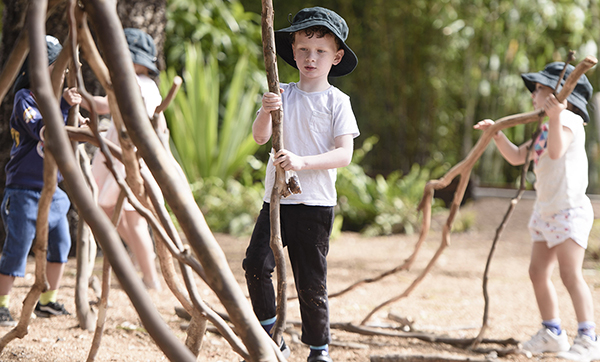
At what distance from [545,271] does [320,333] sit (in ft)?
Result: 3.46

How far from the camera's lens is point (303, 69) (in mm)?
1862

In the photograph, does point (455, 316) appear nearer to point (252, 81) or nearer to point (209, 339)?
point (209, 339)

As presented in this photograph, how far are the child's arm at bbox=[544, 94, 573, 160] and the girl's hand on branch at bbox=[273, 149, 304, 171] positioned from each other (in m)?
1.05

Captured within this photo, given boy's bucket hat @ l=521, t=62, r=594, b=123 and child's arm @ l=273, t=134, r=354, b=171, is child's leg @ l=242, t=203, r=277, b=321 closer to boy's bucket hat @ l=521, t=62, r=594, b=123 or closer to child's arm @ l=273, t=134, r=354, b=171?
child's arm @ l=273, t=134, r=354, b=171

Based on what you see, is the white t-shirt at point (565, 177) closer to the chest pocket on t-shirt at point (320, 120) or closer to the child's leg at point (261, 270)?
the chest pocket on t-shirt at point (320, 120)

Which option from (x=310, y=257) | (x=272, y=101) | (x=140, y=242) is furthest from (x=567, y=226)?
(x=140, y=242)

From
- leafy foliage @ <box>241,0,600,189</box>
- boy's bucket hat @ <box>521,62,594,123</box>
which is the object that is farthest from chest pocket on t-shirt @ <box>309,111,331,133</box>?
leafy foliage @ <box>241,0,600,189</box>

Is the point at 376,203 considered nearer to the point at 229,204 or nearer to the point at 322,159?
the point at 229,204

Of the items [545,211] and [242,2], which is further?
[242,2]

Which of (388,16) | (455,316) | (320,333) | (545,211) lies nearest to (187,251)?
(320,333)

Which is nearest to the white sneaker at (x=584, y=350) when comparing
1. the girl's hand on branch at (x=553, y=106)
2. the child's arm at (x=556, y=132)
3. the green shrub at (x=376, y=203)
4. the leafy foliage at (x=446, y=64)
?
the child's arm at (x=556, y=132)

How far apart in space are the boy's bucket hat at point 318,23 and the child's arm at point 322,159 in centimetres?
28

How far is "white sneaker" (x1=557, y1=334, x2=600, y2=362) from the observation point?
226cm

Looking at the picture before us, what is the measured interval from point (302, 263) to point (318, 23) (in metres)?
0.74
